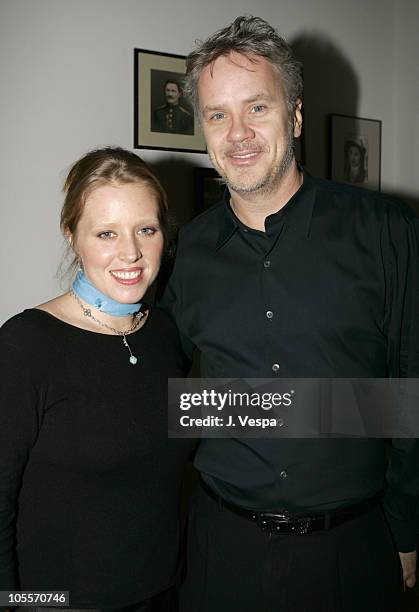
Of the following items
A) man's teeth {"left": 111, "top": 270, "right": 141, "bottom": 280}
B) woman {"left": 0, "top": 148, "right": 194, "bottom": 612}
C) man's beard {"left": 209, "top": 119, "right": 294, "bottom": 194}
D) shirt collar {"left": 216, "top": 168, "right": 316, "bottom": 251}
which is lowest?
woman {"left": 0, "top": 148, "right": 194, "bottom": 612}

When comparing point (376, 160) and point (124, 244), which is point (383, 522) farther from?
point (376, 160)

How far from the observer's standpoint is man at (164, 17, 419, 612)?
1238 mm

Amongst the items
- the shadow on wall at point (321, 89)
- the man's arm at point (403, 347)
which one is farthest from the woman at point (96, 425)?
the shadow on wall at point (321, 89)

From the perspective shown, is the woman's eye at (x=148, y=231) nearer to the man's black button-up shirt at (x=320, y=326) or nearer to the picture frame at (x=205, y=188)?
the man's black button-up shirt at (x=320, y=326)

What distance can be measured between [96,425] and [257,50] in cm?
87

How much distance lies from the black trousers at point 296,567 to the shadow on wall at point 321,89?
1452mm

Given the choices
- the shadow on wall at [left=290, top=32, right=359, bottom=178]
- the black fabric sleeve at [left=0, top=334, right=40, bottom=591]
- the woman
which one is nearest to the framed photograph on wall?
the shadow on wall at [left=290, top=32, right=359, bottom=178]

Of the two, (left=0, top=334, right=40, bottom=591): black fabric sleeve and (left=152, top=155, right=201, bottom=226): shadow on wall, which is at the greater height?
(left=152, top=155, right=201, bottom=226): shadow on wall

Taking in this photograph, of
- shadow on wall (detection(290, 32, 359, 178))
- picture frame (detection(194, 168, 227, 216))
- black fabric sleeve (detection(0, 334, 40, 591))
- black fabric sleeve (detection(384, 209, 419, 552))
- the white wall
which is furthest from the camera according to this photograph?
shadow on wall (detection(290, 32, 359, 178))

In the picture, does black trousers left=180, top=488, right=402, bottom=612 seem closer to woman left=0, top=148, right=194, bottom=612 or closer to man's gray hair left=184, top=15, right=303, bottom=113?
woman left=0, top=148, right=194, bottom=612

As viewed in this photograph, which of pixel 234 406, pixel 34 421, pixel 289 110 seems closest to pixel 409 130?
pixel 289 110

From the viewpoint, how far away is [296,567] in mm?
1231

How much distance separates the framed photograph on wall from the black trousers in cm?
144

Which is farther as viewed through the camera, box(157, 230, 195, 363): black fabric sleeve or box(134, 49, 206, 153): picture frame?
→ box(134, 49, 206, 153): picture frame
